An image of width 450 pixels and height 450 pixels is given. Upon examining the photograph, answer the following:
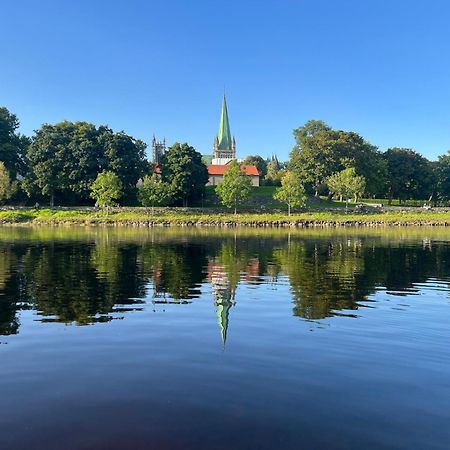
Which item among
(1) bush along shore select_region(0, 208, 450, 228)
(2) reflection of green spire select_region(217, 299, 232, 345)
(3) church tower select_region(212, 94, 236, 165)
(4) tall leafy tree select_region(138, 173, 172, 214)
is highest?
(3) church tower select_region(212, 94, 236, 165)

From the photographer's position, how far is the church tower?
193m

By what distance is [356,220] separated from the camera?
300 feet

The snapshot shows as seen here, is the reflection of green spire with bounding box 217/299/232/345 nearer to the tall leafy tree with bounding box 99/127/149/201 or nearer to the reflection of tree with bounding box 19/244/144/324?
the reflection of tree with bounding box 19/244/144/324

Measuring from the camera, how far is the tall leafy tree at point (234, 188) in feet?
323

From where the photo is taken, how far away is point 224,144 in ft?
636

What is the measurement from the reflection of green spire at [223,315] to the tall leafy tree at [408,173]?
114860 mm

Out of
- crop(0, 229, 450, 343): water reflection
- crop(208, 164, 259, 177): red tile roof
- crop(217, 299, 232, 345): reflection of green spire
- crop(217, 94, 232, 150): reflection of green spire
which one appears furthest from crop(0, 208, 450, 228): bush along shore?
crop(217, 94, 232, 150): reflection of green spire

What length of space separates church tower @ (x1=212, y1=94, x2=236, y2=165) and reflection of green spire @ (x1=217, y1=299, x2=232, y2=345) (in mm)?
174857

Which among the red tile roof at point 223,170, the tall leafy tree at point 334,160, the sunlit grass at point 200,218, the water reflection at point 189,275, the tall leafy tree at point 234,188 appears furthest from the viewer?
Answer: the red tile roof at point 223,170

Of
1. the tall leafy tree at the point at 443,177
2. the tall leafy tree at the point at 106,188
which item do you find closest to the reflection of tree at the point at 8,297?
the tall leafy tree at the point at 106,188

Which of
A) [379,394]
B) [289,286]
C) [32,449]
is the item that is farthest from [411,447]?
[289,286]

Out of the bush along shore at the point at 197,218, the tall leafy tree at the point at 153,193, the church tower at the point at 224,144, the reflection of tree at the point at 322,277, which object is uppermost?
the church tower at the point at 224,144

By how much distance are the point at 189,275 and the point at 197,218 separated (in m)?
62.6

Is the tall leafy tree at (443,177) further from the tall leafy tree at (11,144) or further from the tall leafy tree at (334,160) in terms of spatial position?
the tall leafy tree at (11,144)
